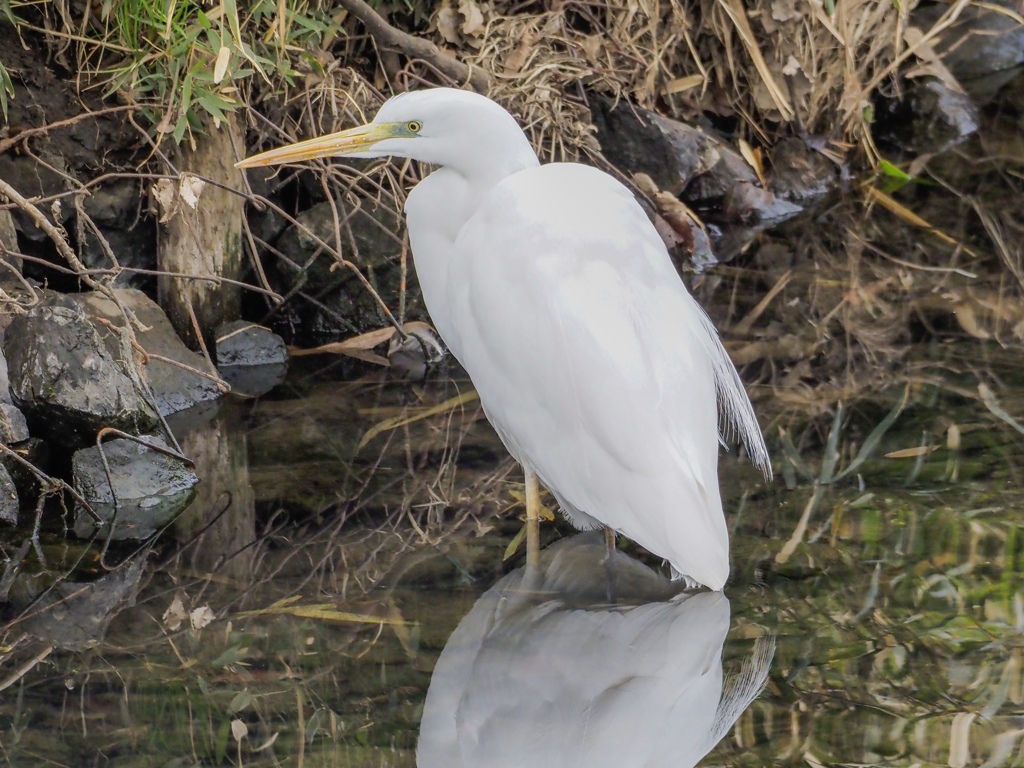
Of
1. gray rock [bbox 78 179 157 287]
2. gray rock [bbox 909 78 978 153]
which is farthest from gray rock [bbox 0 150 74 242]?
gray rock [bbox 909 78 978 153]

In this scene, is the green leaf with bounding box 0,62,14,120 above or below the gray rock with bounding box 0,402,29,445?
above

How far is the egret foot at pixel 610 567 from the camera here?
2.43m

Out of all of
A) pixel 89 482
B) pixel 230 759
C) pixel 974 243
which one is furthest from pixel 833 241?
pixel 230 759

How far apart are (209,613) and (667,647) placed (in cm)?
86

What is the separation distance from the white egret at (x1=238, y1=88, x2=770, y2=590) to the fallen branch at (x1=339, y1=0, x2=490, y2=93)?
42.4 inches

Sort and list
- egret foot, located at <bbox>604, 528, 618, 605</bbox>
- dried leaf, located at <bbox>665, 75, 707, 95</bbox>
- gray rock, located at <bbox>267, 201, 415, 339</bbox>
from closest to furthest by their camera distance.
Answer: egret foot, located at <bbox>604, 528, 618, 605</bbox> < gray rock, located at <bbox>267, 201, 415, 339</bbox> < dried leaf, located at <bbox>665, 75, 707, 95</bbox>

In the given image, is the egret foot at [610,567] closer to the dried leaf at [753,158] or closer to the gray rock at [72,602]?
the gray rock at [72,602]

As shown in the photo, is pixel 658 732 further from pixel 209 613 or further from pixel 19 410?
pixel 19 410

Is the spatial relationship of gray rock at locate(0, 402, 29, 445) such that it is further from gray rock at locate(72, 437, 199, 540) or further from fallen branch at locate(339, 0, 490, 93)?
fallen branch at locate(339, 0, 490, 93)

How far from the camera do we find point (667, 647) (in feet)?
7.32

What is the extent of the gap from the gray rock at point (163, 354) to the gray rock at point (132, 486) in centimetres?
47

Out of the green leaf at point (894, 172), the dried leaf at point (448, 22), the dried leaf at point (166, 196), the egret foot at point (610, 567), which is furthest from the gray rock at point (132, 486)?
the green leaf at point (894, 172)

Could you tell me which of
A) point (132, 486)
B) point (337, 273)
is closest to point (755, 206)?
point (337, 273)

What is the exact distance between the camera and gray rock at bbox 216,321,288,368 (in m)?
3.68
